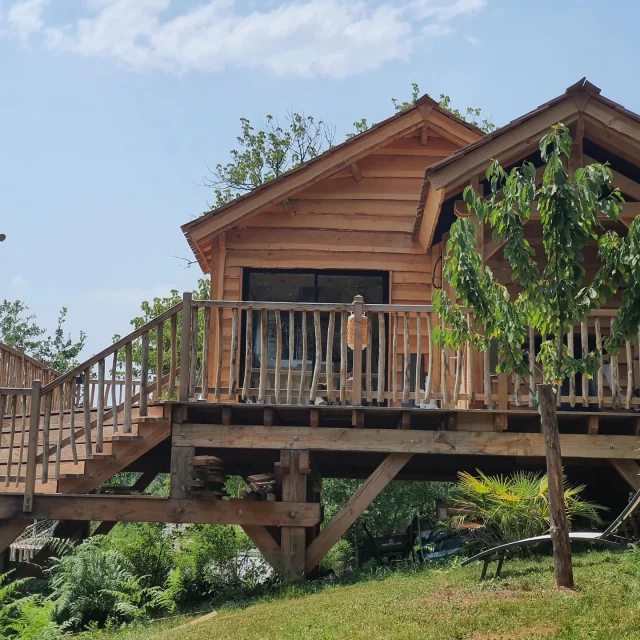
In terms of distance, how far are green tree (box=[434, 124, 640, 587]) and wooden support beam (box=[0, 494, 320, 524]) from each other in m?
3.45

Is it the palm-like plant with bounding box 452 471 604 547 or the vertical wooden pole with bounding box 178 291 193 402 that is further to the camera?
the vertical wooden pole with bounding box 178 291 193 402

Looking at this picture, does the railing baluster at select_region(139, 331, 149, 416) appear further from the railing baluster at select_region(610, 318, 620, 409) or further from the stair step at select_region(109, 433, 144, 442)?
the railing baluster at select_region(610, 318, 620, 409)

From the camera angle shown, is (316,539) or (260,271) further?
(260,271)

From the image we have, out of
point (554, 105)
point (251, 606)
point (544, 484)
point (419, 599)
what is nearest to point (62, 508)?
point (251, 606)

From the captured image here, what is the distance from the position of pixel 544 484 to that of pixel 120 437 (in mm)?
4591

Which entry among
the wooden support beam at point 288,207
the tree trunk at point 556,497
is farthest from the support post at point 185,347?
the tree trunk at point 556,497

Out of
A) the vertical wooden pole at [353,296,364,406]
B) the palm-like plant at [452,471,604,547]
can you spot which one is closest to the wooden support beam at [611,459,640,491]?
the palm-like plant at [452,471,604,547]

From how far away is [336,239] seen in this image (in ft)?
43.1

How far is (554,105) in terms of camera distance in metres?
10.9

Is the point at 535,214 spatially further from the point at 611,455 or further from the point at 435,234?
the point at 611,455

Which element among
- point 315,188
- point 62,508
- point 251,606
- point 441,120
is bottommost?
point 251,606

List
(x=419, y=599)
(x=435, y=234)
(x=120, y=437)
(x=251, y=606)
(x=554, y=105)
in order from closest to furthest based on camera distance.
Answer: (x=419, y=599) < (x=251, y=606) < (x=120, y=437) < (x=554, y=105) < (x=435, y=234)

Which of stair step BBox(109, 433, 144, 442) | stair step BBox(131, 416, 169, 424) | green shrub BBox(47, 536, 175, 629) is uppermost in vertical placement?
stair step BBox(131, 416, 169, 424)

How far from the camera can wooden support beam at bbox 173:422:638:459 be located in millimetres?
10148
